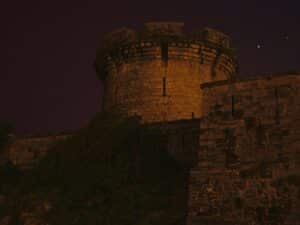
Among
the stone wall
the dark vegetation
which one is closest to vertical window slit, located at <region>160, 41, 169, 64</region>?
the dark vegetation

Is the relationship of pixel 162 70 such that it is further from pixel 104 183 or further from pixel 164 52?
pixel 104 183

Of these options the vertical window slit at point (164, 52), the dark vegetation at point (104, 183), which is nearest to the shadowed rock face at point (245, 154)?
the dark vegetation at point (104, 183)

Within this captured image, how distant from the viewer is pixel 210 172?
13.2 m

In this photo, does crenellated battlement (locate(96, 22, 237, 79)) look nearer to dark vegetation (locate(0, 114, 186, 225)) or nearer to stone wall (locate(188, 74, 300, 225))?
dark vegetation (locate(0, 114, 186, 225))

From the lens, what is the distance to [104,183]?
1628 centimetres

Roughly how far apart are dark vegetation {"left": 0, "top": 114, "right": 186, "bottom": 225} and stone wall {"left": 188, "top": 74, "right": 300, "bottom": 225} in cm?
170

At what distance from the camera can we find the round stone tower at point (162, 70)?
68.2 ft

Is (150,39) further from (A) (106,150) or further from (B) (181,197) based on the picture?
(B) (181,197)

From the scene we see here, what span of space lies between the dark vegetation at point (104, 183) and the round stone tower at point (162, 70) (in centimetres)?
211

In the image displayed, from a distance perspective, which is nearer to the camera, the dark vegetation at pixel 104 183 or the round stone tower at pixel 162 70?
the dark vegetation at pixel 104 183

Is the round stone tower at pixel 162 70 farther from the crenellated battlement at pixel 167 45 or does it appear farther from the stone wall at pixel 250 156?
the stone wall at pixel 250 156

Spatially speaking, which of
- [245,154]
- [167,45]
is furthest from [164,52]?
[245,154]

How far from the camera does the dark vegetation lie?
50.3 ft

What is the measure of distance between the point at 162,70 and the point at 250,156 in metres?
8.74
